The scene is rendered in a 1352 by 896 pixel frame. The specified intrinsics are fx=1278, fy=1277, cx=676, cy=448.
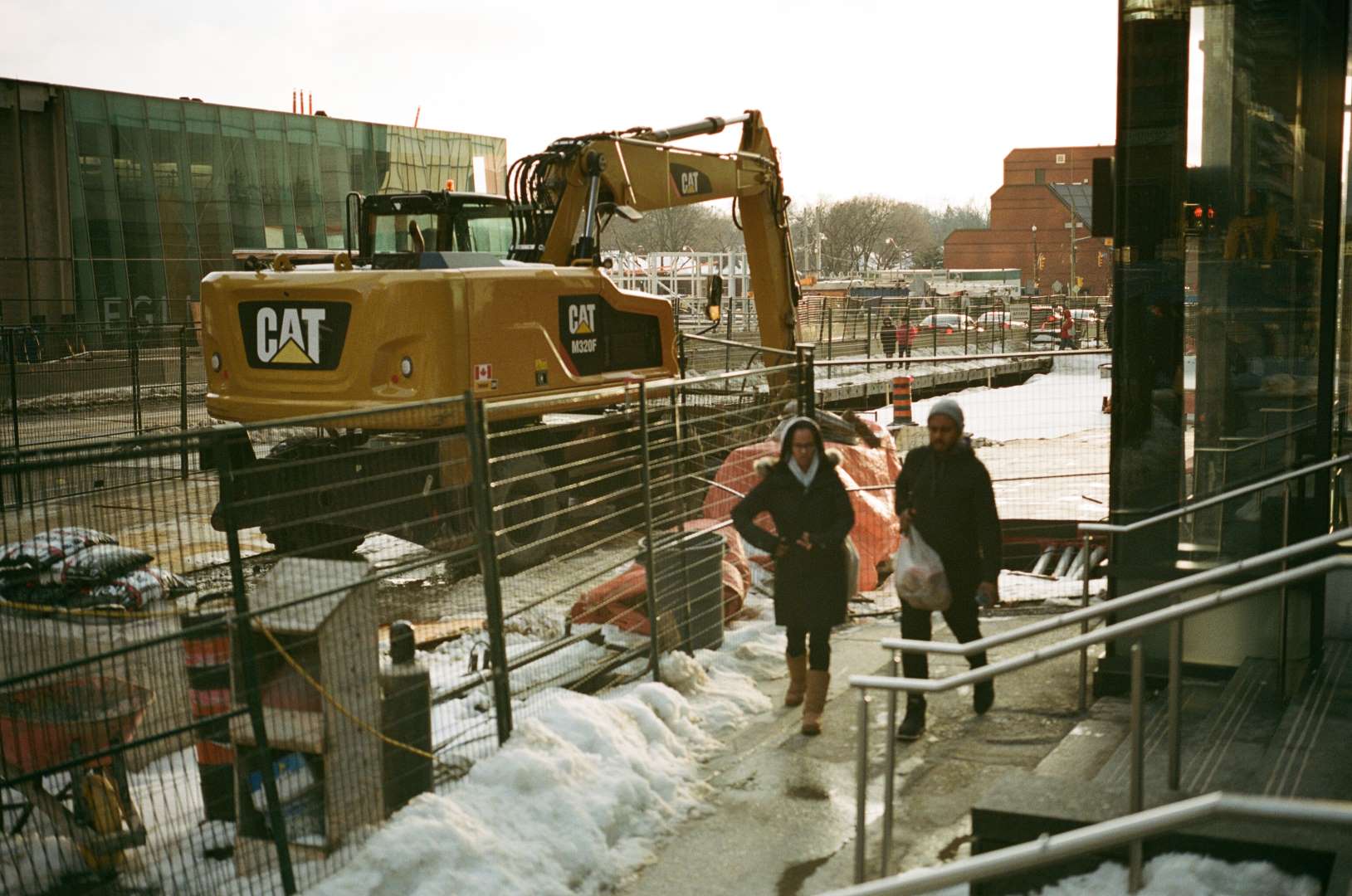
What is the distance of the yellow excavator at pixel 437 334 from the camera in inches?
421

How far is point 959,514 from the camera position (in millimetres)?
6938

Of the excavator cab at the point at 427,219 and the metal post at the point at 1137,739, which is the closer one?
the metal post at the point at 1137,739

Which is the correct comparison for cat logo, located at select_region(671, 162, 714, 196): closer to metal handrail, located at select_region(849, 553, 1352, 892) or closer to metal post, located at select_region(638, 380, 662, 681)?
metal post, located at select_region(638, 380, 662, 681)

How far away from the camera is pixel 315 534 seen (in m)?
11.4

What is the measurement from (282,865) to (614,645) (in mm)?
3082

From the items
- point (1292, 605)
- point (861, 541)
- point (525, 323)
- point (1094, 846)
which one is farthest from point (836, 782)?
point (525, 323)

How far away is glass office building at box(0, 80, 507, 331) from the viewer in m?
37.8

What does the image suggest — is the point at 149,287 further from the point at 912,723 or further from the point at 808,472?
the point at 912,723

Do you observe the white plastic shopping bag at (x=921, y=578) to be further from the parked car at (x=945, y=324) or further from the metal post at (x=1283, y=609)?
the parked car at (x=945, y=324)

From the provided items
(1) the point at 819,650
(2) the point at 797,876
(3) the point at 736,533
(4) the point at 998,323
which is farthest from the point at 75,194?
(2) the point at 797,876

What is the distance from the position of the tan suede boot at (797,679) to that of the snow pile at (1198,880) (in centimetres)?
295

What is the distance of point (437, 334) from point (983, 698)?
562 centimetres

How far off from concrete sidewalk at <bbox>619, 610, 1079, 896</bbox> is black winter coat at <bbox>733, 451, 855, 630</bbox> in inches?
25.5

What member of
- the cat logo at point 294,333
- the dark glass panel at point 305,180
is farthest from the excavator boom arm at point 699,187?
the dark glass panel at point 305,180
